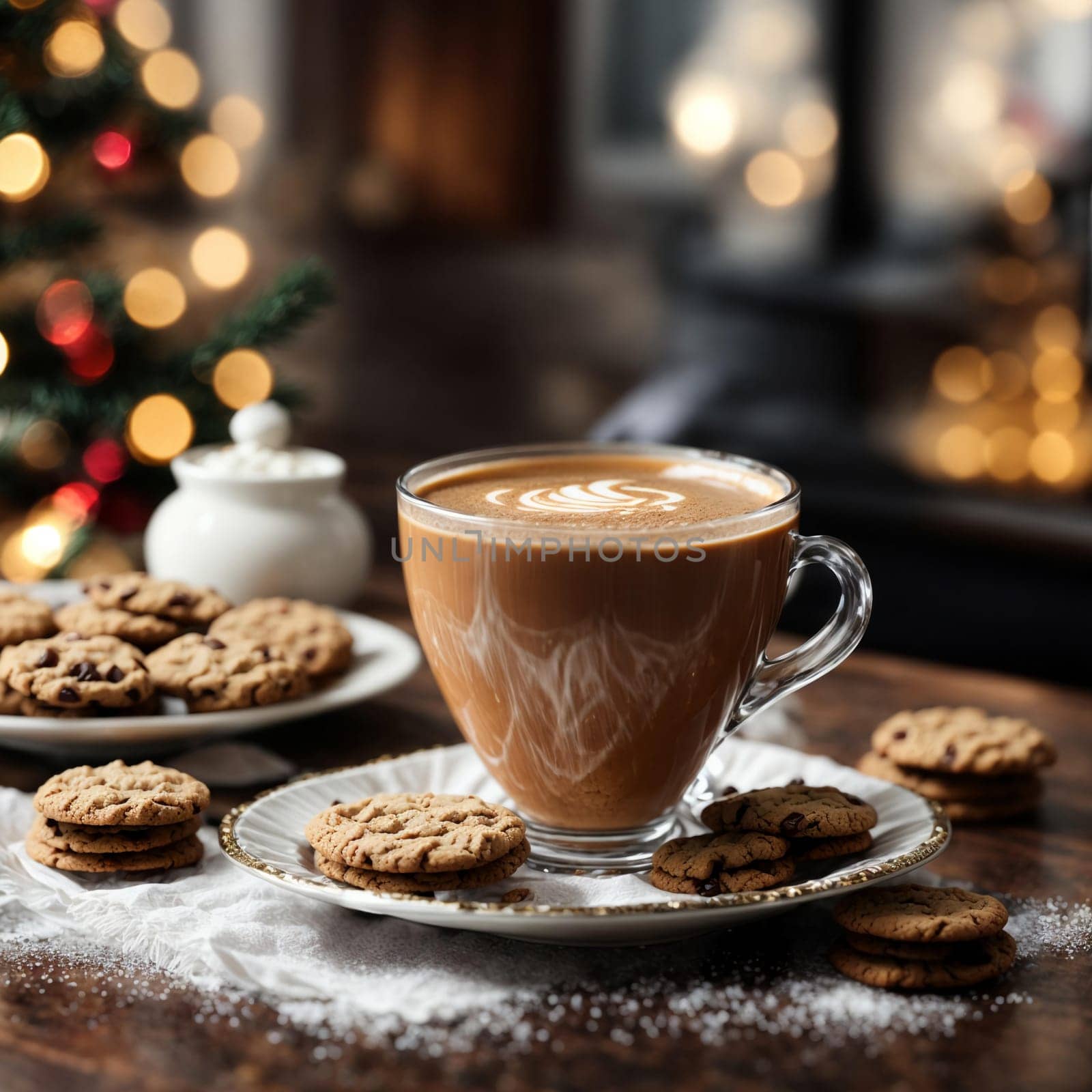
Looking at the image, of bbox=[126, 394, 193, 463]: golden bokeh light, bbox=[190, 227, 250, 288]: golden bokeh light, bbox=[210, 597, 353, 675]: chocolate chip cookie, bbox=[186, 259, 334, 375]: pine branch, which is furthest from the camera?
bbox=[190, 227, 250, 288]: golden bokeh light

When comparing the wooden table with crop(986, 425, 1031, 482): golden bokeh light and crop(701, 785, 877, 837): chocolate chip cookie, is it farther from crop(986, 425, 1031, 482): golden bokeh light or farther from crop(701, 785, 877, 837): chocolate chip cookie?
crop(986, 425, 1031, 482): golden bokeh light

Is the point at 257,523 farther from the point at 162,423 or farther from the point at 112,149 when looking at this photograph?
the point at 112,149

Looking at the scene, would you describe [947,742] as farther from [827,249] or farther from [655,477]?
[827,249]

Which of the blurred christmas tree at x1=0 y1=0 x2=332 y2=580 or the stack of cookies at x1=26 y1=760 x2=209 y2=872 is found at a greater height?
the blurred christmas tree at x1=0 y1=0 x2=332 y2=580

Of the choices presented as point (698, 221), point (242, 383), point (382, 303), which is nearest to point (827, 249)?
point (698, 221)

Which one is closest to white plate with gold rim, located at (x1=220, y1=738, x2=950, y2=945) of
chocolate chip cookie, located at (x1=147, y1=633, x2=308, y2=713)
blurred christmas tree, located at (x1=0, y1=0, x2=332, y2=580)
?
chocolate chip cookie, located at (x1=147, y1=633, x2=308, y2=713)

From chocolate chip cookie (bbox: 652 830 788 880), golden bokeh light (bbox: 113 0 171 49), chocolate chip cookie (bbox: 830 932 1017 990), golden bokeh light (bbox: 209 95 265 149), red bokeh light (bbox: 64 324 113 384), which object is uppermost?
golden bokeh light (bbox: 113 0 171 49)

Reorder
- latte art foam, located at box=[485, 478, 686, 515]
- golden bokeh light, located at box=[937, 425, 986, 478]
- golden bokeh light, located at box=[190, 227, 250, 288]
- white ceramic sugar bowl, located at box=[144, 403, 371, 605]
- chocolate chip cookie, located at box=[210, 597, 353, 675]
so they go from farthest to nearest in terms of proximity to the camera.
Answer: golden bokeh light, located at box=[190, 227, 250, 288]
golden bokeh light, located at box=[937, 425, 986, 478]
white ceramic sugar bowl, located at box=[144, 403, 371, 605]
chocolate chip cookie, located at box=[210, 597, 353, 675]
latte art foam, located at box=[485, 478, 686, 515]
